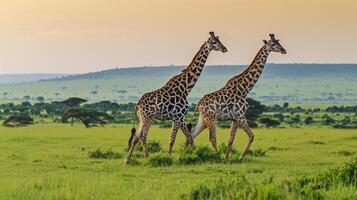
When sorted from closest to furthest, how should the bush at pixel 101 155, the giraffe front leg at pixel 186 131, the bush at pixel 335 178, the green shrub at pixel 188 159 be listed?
the bush at pixel 335 178, the green shrub at pixel 188 159, the giraffe front leg at pixel 186 131, the bush at pixel 101 155

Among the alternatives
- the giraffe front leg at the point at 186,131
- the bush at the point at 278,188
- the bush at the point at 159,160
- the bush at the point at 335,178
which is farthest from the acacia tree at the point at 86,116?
the bush at the point at 278,188

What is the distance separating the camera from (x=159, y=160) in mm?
14234

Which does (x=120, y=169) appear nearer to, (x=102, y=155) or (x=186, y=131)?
(x=186, y=131)

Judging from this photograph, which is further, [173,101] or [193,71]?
[193,71]

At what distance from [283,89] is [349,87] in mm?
18608

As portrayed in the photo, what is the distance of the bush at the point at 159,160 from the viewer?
14156mm

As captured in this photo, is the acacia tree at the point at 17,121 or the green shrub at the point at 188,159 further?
the acacia tree at the point at 17,121

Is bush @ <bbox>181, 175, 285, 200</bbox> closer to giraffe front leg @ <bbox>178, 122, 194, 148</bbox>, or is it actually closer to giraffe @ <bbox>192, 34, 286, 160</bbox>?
giraffe front leg @ <bbox>178, 122, 194, 148</bbox>

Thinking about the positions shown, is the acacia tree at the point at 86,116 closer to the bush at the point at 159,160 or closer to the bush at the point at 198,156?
the bush at the point at 198,156

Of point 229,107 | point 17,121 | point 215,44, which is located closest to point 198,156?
point 229,107

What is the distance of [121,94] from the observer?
18000cm

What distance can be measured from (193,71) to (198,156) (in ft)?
7.58

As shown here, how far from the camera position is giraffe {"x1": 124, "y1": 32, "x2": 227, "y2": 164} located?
49.9 feet

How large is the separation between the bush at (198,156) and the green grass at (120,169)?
0.87 feet
